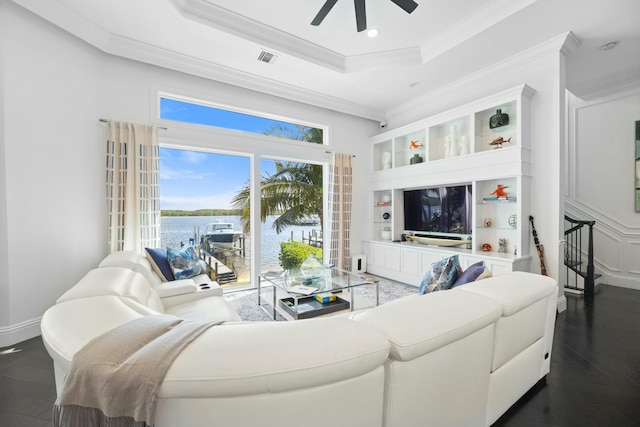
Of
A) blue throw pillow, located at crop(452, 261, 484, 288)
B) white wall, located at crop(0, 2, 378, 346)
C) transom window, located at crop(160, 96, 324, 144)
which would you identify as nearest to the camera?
blue throw pillow, located at crop(452, 261, 484, 288)

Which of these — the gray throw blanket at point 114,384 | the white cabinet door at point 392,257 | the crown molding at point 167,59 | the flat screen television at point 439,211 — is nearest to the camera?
the gray throw blanket at point 114,384

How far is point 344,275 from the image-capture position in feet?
11.3

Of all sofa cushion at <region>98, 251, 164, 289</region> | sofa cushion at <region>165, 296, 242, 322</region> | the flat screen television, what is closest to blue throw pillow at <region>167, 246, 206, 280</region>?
sofa cushion at <region>98, 251, 164, 289</region>

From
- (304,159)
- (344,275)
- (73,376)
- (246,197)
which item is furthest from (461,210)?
(73,376)

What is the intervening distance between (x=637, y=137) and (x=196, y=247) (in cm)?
684

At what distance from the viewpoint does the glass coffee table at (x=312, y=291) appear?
2734 millimetres

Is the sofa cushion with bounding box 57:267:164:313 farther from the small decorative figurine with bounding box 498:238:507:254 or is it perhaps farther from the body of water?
the small decorative figurine with bounding box 498:238:507:254

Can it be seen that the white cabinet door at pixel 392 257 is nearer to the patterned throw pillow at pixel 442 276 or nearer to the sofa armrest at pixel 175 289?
the patterned throw pillow at pixel 442 276

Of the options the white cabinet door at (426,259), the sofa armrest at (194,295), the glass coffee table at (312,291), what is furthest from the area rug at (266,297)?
the sofa armrest at (194,295)

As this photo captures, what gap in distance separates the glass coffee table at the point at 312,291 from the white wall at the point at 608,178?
164 inches

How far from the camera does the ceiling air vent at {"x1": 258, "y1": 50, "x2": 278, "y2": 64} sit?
3.44m

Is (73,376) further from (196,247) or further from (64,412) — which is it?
(196,247)

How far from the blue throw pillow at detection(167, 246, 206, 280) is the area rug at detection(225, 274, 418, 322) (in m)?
0.71

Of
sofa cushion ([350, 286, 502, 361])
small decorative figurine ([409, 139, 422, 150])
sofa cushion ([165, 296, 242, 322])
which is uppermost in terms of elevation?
small decorative figurine ([409, 139, 422, 150])
